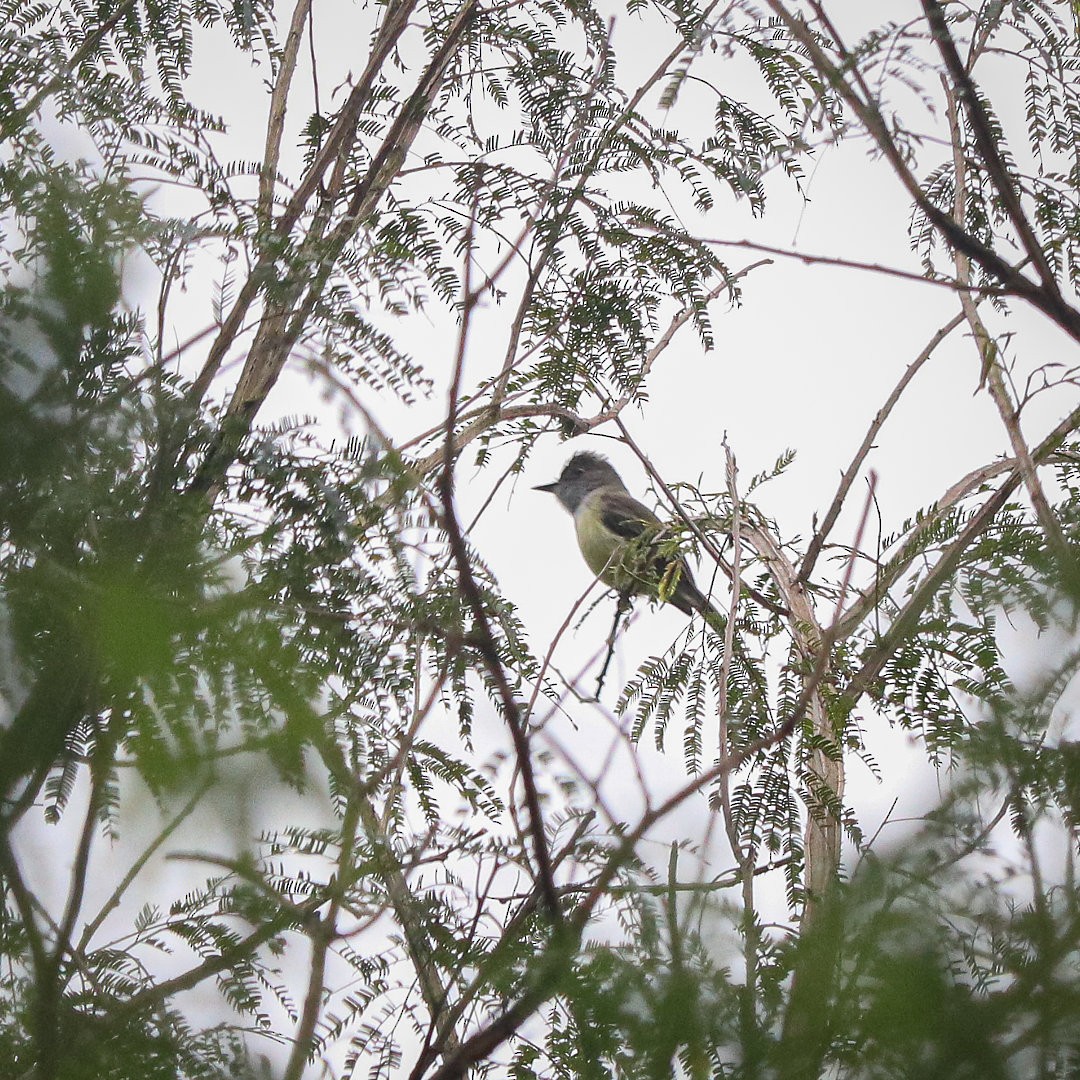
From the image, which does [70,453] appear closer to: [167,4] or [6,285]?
[6,285]

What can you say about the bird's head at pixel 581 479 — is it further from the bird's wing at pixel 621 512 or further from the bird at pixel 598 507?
the bird's wing at pixel 621 512

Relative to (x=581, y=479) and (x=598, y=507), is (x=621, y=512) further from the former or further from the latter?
(x=581, y=479)

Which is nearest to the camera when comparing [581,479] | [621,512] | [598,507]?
[621,512]

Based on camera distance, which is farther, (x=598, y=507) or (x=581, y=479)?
(x=581, y=479)

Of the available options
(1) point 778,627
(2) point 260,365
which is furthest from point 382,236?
(1) point 778,627

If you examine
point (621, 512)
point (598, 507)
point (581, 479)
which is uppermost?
point (581, 479)

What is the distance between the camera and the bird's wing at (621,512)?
21.3 feet

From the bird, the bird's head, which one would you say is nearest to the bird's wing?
the bird

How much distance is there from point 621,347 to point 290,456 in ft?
3.20

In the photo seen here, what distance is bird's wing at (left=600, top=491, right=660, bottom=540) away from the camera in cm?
648

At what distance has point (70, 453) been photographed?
1035 mm

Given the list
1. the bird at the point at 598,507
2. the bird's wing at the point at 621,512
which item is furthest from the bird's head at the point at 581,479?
the bird's wing at the point at 621,512

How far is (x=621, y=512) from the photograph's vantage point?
6.70 meters

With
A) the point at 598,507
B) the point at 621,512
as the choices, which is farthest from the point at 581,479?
the point at 621,512
